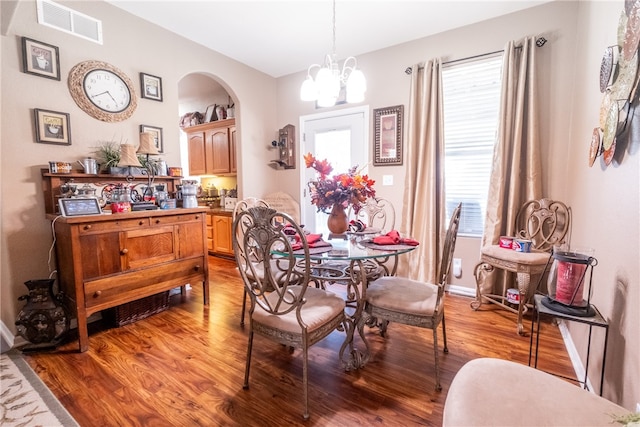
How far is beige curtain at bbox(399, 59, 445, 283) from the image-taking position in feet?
9.95

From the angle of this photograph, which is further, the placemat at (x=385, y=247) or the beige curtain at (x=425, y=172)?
the beige curtain at (x=425, y=172)

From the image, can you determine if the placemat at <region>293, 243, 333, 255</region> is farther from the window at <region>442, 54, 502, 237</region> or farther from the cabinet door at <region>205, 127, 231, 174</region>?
the cabinet door at <region>205, 127, 231, 174</region>

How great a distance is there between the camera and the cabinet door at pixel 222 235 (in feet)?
14.5

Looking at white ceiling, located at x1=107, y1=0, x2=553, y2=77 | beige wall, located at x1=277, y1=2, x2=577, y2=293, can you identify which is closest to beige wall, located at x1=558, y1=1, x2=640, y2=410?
beige wall, located at x1=277, y1=2, x2=577, y2=293

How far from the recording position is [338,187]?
1.95m

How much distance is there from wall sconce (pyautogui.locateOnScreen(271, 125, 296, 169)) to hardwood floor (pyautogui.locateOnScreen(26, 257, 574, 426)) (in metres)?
2.39

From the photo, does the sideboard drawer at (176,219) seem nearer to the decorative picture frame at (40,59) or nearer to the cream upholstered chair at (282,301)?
the cream upholstered chair at (282,301)

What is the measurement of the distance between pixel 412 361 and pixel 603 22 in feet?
8.10

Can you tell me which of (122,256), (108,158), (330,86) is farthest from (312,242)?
(108,158)

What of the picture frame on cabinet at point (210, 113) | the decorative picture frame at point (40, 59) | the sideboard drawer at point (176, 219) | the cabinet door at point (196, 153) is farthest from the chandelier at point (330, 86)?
the cabinet door at point (196, 153)

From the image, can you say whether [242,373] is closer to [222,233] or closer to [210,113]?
[222,233]

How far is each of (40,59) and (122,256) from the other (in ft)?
5.34

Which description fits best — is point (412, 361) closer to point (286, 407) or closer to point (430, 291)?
point (430, 291)

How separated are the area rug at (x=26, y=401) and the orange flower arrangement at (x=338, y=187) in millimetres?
1804
